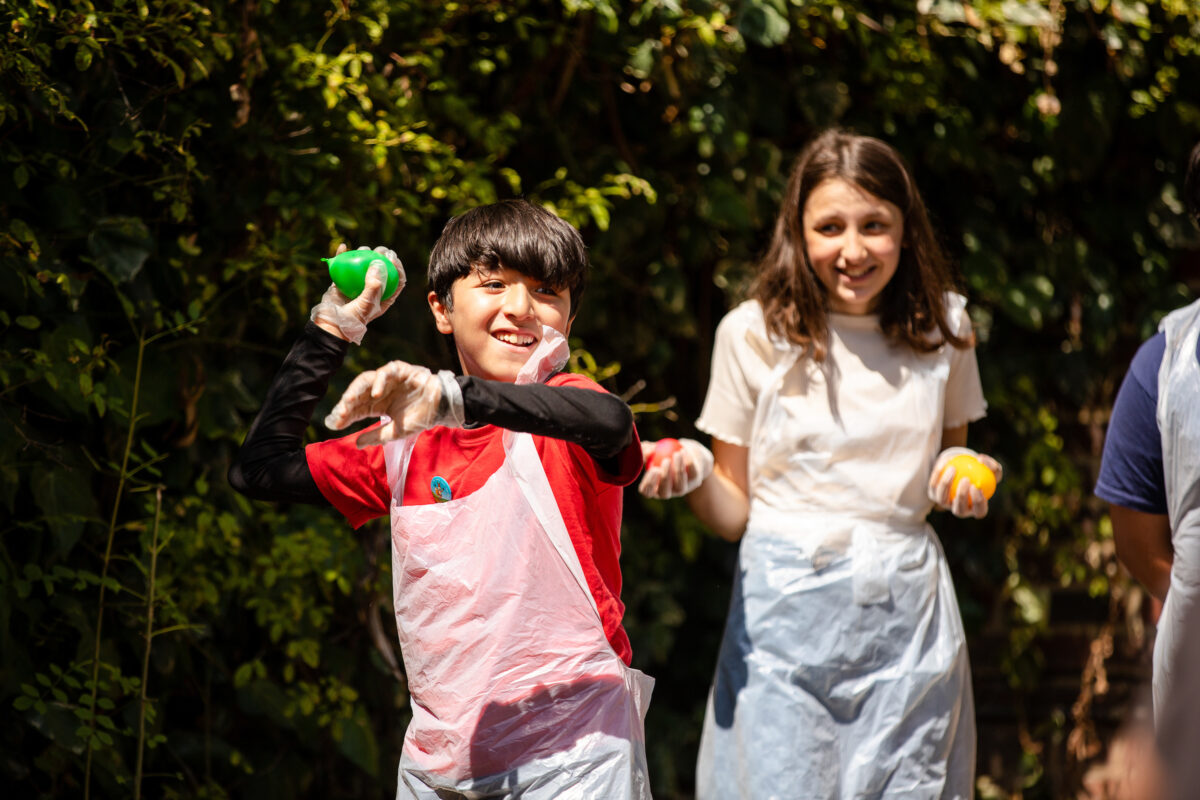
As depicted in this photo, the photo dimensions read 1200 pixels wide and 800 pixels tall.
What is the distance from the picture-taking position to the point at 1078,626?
3.34 m

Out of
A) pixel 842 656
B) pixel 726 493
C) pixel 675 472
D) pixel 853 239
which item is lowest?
pixel 842 656

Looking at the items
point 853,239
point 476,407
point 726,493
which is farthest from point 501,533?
point 853,239

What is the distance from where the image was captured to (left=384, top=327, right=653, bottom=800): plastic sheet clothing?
4.90 ft

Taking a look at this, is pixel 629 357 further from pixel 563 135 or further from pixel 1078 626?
pixel 1078 626

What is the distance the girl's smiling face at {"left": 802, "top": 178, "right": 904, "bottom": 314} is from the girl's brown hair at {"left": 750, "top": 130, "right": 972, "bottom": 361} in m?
0.02

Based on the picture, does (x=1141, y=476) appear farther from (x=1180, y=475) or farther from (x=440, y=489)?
(x=440, y=489)

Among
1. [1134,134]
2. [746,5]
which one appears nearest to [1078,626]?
[1134,134]

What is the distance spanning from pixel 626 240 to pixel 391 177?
24.4 inches

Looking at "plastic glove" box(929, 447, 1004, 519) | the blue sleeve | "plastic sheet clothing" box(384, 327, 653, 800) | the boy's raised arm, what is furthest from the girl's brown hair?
the boy's raised arm

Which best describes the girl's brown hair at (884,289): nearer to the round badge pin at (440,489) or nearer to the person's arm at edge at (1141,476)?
the person's arm at edge at (1141,476)

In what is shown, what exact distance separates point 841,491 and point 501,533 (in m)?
0.84

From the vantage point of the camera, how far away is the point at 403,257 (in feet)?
8.07

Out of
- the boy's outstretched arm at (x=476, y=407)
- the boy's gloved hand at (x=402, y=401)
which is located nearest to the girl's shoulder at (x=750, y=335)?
the boy's outstretched arm at (x=476, y=407)

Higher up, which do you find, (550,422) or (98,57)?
(98,57)
